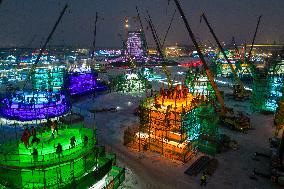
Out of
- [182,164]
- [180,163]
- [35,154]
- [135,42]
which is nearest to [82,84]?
[180,163]

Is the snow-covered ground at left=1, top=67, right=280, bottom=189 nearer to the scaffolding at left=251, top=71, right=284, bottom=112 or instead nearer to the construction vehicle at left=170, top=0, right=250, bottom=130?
the construction vehicle at left=170, top=0, right=250, bottom=130

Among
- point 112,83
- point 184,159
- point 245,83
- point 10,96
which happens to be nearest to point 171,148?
point 184,159

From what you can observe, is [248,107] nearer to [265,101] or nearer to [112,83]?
[265,101]

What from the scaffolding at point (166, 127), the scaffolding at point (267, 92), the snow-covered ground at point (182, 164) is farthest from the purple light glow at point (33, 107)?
the scaffolding at point (267, 92)

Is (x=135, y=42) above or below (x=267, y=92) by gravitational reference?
above

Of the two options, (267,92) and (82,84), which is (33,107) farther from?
(267,92)

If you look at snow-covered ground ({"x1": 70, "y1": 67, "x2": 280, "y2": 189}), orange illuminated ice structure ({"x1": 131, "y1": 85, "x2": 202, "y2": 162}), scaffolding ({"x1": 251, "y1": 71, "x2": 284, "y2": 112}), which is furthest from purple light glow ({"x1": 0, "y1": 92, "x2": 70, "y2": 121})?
scaffolding ({"x1": 251, "y1": 71, "x2": 284, "y2": 112})
